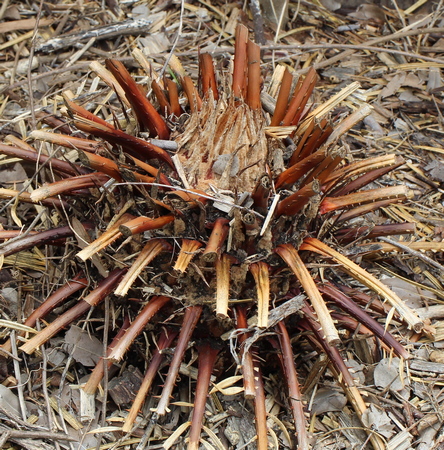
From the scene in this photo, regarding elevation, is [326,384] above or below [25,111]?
below

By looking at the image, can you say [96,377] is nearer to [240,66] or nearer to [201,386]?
[201,386]

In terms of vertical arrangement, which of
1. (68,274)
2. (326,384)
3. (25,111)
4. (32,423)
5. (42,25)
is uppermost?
(42,25)

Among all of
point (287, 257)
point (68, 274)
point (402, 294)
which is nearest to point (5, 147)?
point (68, 274)

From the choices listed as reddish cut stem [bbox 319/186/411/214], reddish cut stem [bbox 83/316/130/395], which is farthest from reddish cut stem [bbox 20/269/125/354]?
reddish cut stem [bbox 319/186/411/214]

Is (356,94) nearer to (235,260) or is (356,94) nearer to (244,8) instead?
(244,8)

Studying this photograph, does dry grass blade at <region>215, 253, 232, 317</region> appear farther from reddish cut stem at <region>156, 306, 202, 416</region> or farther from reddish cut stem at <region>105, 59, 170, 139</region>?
reddish cut stem at <region>105, 59, 170, 139</region>

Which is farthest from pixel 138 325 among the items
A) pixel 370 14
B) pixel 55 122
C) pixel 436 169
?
pixel 370 14

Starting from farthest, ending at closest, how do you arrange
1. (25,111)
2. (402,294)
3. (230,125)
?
1. (25,111)
2. (402,294)
3. (230,125)
